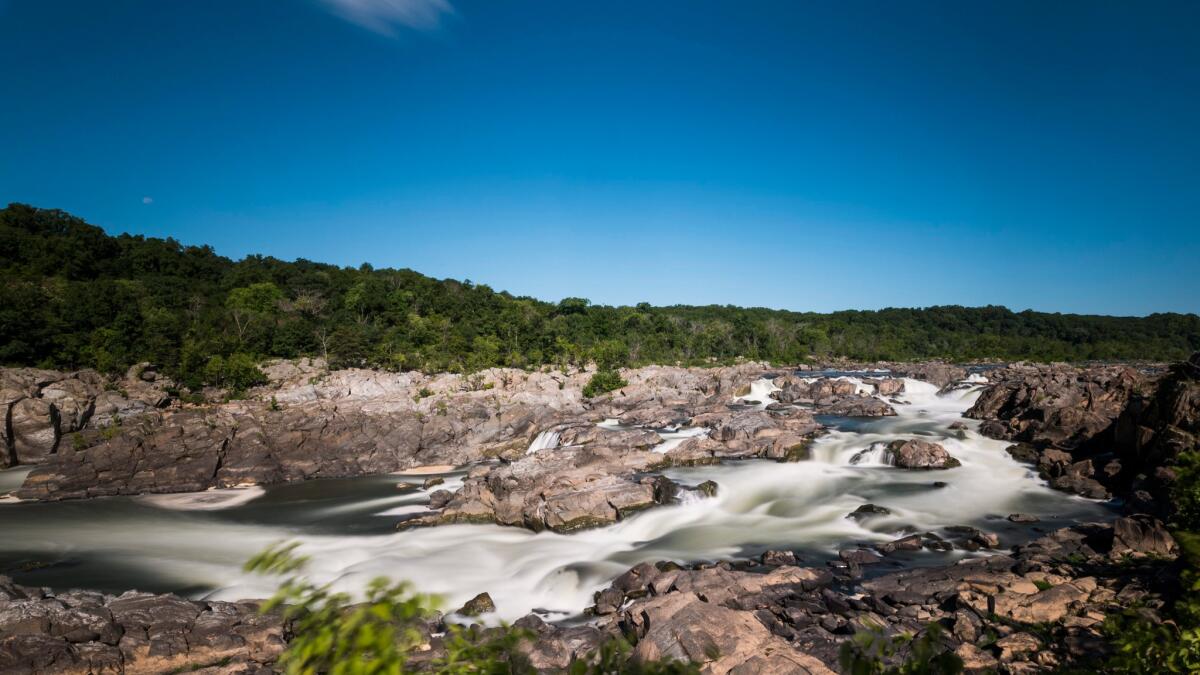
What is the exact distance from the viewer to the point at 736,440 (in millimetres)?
28156

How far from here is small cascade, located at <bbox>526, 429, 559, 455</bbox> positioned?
105 ft

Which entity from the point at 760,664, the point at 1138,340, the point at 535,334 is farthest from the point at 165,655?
the point at 1138,340

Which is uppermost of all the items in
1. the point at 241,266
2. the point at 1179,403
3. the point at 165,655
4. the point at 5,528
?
the point at 241,266

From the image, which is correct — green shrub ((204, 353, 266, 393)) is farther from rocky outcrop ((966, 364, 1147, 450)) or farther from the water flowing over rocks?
rocky outcrop ((966, 364, 1147, 450))

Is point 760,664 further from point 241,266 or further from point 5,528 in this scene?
point 241,266

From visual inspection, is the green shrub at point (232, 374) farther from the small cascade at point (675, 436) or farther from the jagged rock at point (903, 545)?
the jagged rock at point (903, 545)

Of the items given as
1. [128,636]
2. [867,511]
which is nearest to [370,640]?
[128,636]

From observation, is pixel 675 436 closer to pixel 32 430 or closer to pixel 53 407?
pixel 53 407

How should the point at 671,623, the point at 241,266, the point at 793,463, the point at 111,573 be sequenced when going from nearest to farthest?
the point at 671,623 < the point at 111,573 < the point at 793,463 < the point at 241,266

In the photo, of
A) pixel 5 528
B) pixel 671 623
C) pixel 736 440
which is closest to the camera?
pixel 671 623

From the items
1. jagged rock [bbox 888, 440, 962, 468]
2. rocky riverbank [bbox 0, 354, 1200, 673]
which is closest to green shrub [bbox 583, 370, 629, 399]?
rocky riverbank [bbox 0, 354, 1200, 673]

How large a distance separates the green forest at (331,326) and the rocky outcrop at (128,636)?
35.5m

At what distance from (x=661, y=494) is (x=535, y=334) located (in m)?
50.2

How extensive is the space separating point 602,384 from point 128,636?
37087 millimetres
